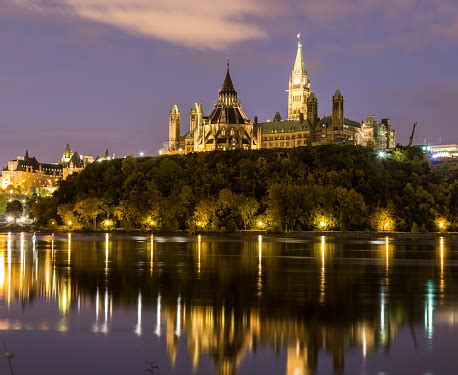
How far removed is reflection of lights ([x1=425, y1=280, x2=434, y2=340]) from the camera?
97.7 feet

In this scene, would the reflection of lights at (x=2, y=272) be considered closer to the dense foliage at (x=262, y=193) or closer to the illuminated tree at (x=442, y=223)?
the dense foliage at (x=262, y=193)

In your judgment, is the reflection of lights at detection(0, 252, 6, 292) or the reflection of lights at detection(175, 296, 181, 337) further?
the reflection of lights at detection(0, 252, 6, 292)

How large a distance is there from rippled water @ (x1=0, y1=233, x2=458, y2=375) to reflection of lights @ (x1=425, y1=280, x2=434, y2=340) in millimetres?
76

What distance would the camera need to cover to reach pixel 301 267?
188ft

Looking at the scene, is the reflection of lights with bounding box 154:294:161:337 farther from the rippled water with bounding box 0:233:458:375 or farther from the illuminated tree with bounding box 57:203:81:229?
the illuminated tree with bounding box 57:203:81:229

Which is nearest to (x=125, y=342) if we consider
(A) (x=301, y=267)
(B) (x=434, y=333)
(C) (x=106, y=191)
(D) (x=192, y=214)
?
(B) (x=434, y=333)

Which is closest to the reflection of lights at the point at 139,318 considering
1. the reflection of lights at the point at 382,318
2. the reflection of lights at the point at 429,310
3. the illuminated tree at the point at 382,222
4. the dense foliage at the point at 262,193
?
the reflection of lights at the point at 382,318

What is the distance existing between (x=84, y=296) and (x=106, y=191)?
119019mm

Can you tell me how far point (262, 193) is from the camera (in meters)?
147

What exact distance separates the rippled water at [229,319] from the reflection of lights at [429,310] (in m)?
0.08

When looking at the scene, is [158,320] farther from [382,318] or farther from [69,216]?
[69,216]

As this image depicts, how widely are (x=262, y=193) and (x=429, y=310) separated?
112 metres

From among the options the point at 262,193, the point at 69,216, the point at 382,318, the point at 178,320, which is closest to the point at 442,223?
the point at 262,193

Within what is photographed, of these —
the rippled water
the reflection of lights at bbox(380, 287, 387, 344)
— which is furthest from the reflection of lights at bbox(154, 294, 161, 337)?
the reflection of lights at bbox(380, 287, 387, 344)
